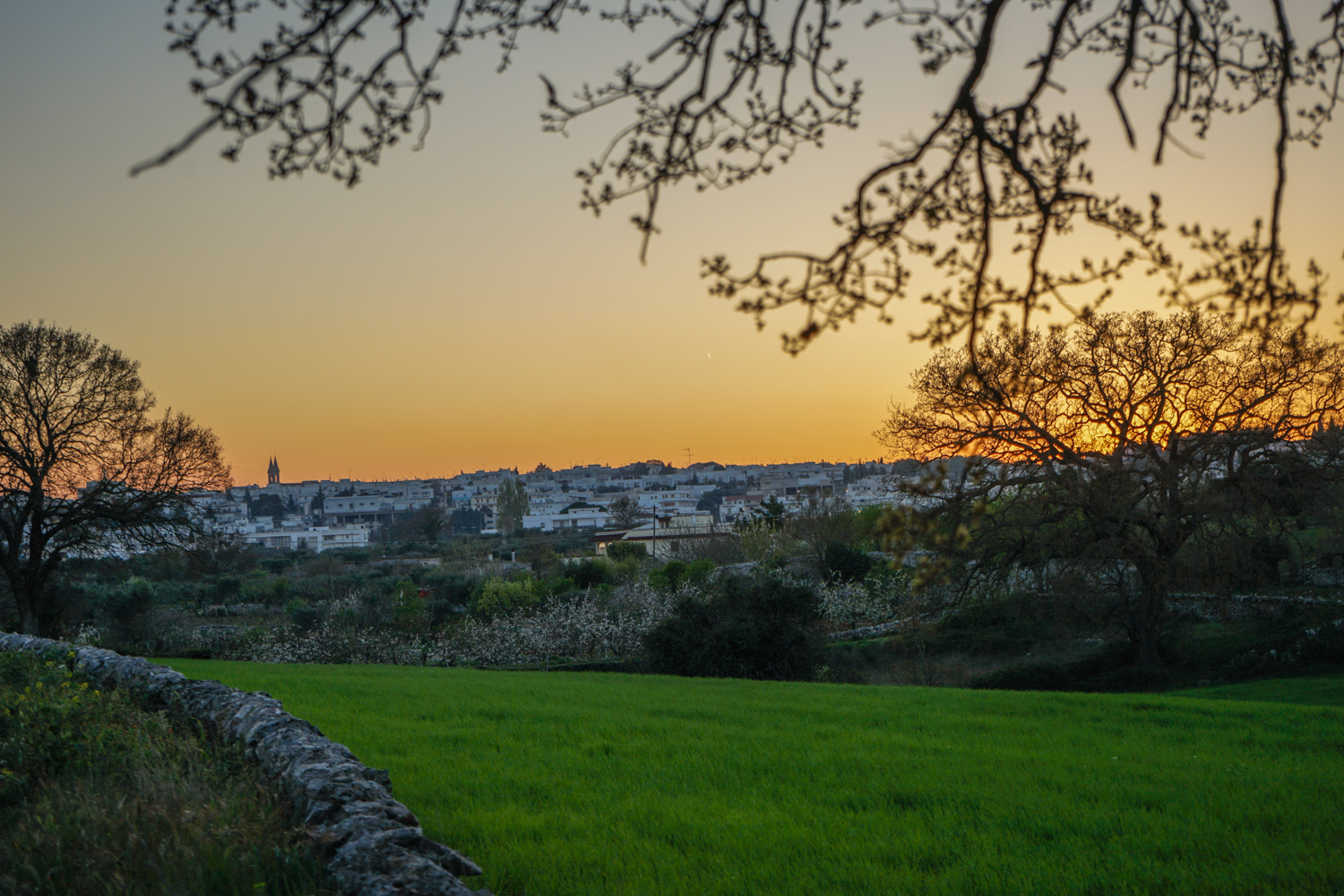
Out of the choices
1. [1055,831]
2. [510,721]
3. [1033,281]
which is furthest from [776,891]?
[510,721]

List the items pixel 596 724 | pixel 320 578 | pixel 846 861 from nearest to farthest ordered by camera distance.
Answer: pixel 846 861, pixel 596 724, pixel 320 578

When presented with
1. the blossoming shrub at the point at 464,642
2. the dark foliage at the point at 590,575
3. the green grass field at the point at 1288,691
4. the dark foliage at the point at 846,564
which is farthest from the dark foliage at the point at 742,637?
the dark foliage at the point at 590,575

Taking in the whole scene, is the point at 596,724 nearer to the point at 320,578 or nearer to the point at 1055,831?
the point at 1055,831

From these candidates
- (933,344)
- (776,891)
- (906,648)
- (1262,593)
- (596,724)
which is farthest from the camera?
(1262,593)

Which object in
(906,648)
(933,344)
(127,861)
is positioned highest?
(933,344)

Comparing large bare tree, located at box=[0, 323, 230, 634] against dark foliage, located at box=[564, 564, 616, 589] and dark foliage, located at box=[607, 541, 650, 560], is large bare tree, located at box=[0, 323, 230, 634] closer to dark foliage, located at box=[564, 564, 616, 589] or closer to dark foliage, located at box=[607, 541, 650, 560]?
dark foliage, located at box=[564, 564, 616, 589]

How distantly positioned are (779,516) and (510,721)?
3641cm

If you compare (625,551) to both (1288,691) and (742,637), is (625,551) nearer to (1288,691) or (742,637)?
(742,637)

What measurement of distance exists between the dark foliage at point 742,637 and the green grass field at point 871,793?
8.09 m

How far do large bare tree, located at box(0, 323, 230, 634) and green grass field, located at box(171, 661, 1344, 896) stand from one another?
14.9 m

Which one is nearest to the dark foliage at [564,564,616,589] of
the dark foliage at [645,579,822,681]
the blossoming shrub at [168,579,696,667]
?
the blossoming shrub at [168,579,696,667]

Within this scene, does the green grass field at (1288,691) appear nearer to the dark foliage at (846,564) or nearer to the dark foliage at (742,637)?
the dark foliage at (742,637)

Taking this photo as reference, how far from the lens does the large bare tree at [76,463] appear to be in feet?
70.8

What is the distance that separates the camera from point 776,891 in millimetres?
4094
